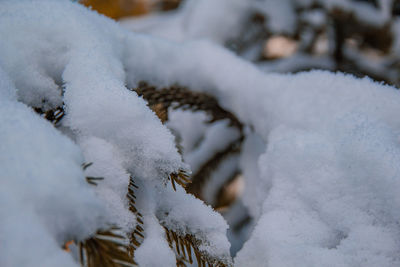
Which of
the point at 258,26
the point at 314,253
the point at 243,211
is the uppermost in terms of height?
the point at 258,26

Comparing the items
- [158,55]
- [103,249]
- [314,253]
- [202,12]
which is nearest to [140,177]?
[103,249]

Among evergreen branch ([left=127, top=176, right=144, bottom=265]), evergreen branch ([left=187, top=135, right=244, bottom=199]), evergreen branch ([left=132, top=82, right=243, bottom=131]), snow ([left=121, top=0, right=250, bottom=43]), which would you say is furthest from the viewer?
snow ([left=121, top=0, right=250, bottom=43])

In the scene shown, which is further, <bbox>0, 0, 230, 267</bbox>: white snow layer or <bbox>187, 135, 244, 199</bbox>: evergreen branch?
<bbox>187, 135, 244, 199</bbox>: evergreen branch

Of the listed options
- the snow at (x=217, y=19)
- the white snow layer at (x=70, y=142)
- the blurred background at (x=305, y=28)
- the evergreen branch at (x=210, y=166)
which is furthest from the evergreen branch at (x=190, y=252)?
the snow at (x=217, y=19)

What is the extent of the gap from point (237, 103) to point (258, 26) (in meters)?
1.03

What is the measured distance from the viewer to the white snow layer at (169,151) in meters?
0.36

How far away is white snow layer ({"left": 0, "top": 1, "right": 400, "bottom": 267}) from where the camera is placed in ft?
1.17

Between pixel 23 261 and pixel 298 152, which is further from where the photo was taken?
pixel 298 152

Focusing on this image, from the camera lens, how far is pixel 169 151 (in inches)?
19.7

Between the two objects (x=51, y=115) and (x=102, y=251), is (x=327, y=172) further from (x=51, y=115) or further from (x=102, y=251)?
(x=51, y=115)

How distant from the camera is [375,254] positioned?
1.73 feet

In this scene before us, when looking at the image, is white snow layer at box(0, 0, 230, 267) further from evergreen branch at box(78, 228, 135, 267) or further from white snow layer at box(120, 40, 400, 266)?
white snow layer at box(120, 40, 400, 266)

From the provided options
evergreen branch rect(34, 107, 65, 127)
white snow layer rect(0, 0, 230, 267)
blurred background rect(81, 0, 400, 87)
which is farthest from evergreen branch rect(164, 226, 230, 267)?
blurred background rect(81, 0, 400, 87)

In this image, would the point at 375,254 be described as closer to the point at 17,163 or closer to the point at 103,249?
the point at 103,249
